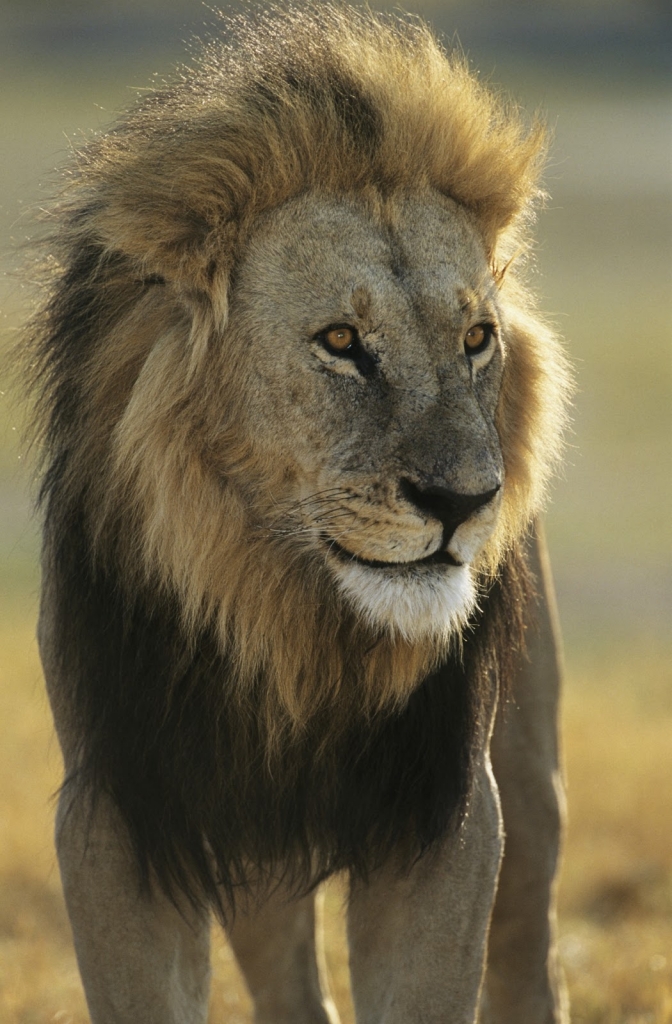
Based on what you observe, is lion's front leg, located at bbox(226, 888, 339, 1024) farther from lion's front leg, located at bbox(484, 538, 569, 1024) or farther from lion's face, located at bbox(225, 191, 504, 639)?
lion's face, located at bbox(225, 191, 504, 639)

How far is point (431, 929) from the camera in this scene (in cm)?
334

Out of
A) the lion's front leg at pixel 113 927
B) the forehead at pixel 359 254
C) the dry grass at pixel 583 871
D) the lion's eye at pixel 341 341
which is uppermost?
the forehead at pixel 359 254

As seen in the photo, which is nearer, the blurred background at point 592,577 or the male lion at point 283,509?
the male lion at point 283,509

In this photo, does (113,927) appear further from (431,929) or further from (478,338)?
(478,338)

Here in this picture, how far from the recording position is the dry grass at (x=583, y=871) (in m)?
5.08

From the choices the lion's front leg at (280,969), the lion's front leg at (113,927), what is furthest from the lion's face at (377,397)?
the lion's front leg at (280,969)

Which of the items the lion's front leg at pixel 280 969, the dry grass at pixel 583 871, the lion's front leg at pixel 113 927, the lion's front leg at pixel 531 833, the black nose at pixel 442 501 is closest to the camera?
the black nose at pixel 442 501

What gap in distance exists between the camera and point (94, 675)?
11.1 ft

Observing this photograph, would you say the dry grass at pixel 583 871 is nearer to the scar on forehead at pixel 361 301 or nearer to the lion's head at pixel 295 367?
the lion's head at pixel 295 367

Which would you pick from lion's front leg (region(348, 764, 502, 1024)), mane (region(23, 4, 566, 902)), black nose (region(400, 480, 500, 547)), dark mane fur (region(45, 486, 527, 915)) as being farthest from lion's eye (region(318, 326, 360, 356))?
lion's front leg (region(348, 764, 502, 1024))

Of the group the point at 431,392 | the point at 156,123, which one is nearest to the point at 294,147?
the point at 156,123

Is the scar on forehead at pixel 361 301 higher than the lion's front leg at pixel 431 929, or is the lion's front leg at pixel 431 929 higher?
the scar on forehead at pixel 361 301

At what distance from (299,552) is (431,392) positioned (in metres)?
0.44

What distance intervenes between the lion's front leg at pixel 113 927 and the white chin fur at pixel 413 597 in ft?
2.36
